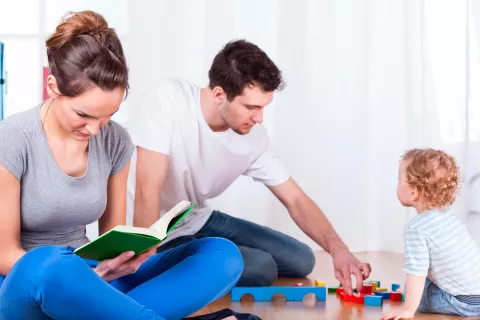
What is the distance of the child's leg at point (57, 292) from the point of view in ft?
5.28

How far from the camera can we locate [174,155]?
2.65 metres

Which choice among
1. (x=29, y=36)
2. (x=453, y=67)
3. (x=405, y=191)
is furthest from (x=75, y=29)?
(x=453, y=67)

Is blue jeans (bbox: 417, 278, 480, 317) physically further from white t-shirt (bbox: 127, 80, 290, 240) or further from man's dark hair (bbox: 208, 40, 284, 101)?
man's dark hair (bbox: 208, 40, 284, 101)

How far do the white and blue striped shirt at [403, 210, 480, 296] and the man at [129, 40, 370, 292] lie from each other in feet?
0.63

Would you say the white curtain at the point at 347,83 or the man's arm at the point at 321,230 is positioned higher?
the white curtain at the point at 347,83

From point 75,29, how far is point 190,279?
0.67m

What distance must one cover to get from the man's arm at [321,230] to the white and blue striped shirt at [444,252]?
0.19 m

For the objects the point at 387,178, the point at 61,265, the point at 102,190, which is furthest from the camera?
the point at 387,178

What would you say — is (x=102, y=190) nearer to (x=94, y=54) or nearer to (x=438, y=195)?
(x=94, y=54)

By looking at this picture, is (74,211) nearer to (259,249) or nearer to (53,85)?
(53,85)

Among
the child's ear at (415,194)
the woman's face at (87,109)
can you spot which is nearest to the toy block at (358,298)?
the child's ear at (415,194)

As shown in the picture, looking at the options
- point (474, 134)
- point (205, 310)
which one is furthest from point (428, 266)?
point (474, 134)

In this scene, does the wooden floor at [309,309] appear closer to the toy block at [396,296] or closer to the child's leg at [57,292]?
the toy block at [396,296]

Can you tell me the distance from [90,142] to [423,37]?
8.14ft
